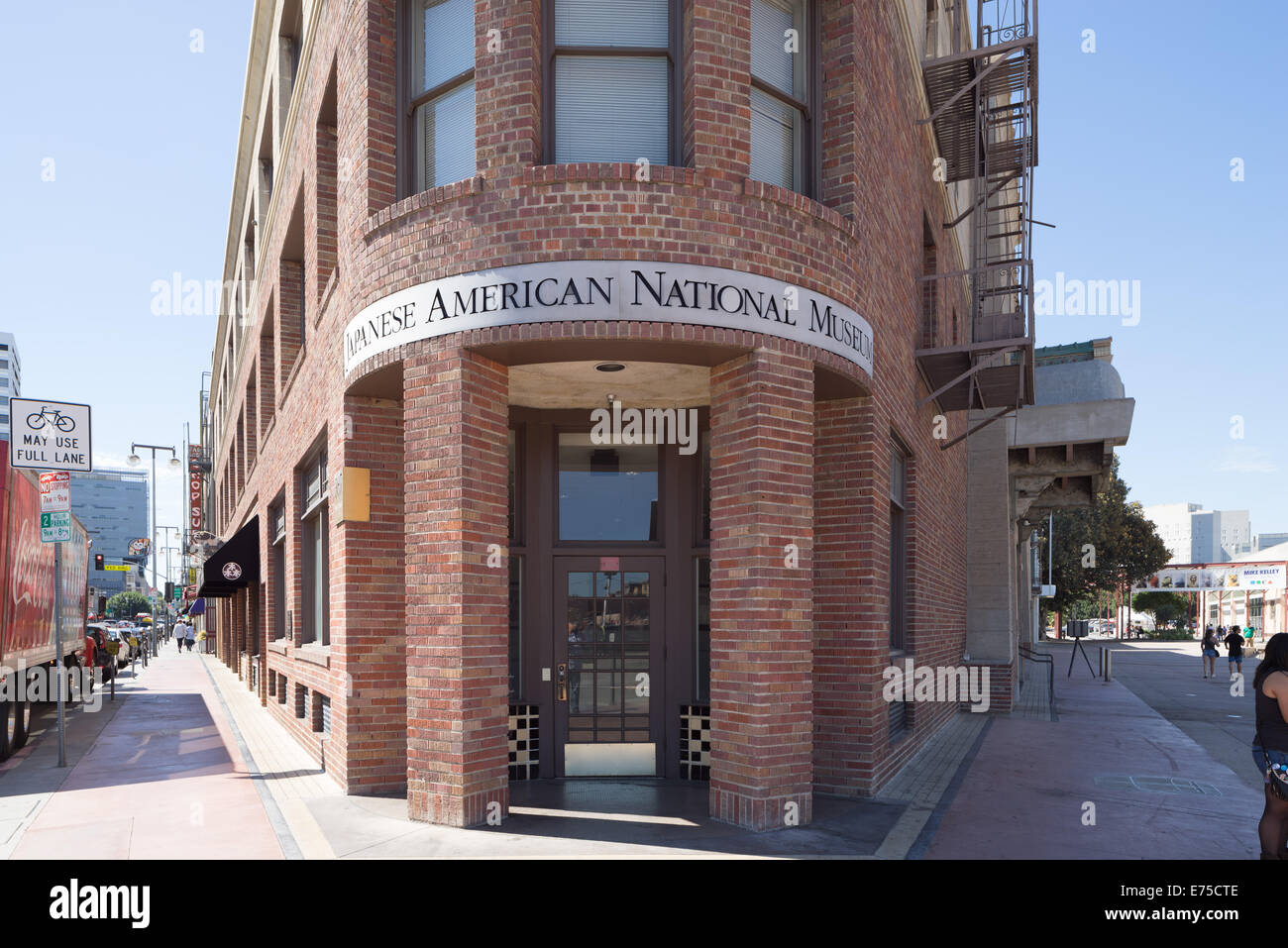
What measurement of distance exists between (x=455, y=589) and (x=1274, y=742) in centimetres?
587

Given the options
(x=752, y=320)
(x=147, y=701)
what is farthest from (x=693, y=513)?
(x=147, y=701)

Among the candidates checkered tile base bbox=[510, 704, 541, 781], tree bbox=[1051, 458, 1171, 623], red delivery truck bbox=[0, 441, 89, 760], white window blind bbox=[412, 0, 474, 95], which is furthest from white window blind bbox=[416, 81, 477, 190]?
tree bbox=[1051, 458, 1171, 623]

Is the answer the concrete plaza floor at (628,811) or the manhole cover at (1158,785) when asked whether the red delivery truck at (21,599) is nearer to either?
the concrete plaza floor at (628,811)

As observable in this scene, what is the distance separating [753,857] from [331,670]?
5.38m

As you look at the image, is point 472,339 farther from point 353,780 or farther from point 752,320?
point 353,780

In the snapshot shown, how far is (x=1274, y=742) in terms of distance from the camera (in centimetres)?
629

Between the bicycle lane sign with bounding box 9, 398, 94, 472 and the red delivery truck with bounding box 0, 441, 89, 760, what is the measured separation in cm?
33

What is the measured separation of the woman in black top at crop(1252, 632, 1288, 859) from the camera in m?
6.25

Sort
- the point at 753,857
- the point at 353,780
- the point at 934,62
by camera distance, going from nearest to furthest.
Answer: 1. the point at 753,857
2. the point at 353,780
3. the point at 934,62

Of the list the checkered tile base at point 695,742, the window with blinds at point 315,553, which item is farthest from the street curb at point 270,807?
the checkered tile base at point 695,742

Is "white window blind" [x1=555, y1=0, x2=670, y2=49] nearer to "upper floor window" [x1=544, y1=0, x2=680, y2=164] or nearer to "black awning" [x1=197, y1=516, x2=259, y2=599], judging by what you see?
"upper floor window" [x1=544, y1=0, x2=680, y2=164]

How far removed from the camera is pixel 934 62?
12320mm

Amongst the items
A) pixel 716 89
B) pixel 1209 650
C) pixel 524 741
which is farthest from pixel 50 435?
pixel 1209 650

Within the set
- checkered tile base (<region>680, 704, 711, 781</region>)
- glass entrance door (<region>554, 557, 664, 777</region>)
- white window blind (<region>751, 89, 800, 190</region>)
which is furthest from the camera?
glass entrance door (<region>554, 557, 664, 777</region>)
